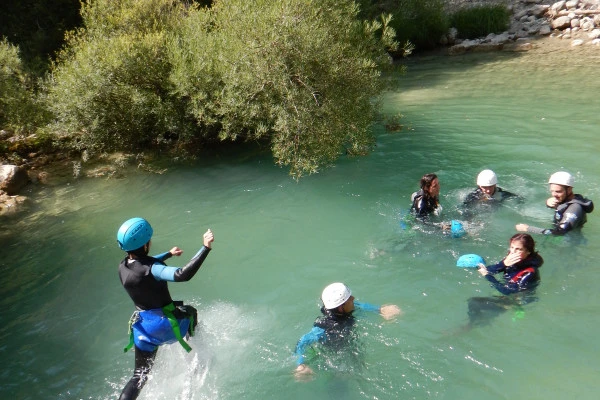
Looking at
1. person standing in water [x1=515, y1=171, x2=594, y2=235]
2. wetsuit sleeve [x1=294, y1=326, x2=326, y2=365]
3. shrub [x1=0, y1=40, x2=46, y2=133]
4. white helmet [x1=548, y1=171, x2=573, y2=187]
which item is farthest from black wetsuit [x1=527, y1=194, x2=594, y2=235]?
shrub [x1=0, y1=40, x2=46, y2=133]

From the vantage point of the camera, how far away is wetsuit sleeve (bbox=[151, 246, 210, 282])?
14.5 ft

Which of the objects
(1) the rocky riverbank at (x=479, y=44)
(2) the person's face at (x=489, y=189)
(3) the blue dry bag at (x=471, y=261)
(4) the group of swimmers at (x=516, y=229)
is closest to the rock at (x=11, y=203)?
(1) the rocky riverbank at (x=479, y=44)

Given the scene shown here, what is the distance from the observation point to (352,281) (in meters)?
6.97

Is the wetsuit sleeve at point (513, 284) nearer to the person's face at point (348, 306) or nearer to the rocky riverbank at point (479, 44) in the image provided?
the person's face at point (348, 306)

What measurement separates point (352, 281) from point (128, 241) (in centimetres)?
354

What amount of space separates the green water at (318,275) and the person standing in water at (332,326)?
0.29 meters

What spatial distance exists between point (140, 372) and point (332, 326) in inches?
86.4

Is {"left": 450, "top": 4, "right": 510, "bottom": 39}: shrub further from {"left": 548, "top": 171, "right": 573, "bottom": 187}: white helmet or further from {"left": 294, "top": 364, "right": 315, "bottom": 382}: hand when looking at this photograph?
{"left": 294, "top": 364, "right": 315, "bottom": 382}: hand

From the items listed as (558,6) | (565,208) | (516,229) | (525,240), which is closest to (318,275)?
(525,240)

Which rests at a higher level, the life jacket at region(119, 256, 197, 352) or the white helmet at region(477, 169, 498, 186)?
the life jacket at region(119, 256, 197, 352)

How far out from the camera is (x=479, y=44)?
83.8ft

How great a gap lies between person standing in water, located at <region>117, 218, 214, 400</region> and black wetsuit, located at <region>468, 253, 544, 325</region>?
3.58 meters

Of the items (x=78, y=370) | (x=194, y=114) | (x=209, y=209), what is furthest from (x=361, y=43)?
(x=78, y=370)

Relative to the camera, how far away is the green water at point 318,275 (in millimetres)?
5277
